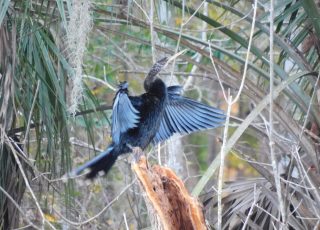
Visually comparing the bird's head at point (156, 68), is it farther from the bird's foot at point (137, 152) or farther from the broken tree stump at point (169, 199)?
the broken tree stump at point (169, 199)

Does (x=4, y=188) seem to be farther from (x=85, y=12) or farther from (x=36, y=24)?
(x=85, y=12)

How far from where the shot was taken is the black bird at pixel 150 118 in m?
3.52

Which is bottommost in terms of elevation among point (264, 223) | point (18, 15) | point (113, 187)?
point (113, 187)

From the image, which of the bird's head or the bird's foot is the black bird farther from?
the bird's foot

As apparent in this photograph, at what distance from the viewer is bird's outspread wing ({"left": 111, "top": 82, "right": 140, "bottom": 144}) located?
344cm

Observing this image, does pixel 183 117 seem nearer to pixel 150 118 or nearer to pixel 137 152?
pixel 150 118

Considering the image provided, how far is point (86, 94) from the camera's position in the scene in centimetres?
388

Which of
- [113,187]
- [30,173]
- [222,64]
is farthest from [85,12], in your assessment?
[113,187]

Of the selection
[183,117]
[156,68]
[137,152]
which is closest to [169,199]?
[137,152]

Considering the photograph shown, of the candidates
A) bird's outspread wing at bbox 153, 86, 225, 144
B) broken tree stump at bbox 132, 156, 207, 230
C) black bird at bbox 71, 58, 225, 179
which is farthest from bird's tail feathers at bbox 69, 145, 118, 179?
broken tree stump at bbox 132, 156, 207, 230

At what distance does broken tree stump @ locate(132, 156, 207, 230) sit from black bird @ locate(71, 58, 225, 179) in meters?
0.51

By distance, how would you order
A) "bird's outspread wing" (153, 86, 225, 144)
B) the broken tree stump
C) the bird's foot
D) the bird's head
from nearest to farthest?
1. the broken tree stump
2. the bird's foot
3. the bird's head
4. "bird's outspread wing" (153, 86, 225, 144)

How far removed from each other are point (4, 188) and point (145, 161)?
0.98 metres

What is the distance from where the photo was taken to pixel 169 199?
297 centimetres
